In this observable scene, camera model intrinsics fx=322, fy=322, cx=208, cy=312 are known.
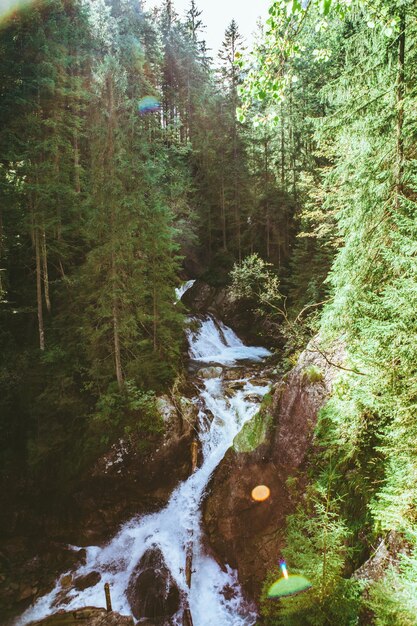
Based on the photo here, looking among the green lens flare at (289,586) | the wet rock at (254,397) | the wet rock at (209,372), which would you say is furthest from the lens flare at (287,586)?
the wet rock at (209,372)

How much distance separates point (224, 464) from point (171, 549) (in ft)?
10.1

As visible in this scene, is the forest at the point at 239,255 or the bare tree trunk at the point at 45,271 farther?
the bare tree trunk at the point at 45,271

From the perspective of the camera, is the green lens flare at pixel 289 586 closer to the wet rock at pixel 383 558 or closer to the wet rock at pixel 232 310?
the wet rock at pixel 383 558

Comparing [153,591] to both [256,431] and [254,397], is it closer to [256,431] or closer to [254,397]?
[256,431]

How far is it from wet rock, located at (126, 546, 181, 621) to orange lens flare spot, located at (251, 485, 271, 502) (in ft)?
11.7

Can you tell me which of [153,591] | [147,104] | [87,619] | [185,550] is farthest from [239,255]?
[87,619]

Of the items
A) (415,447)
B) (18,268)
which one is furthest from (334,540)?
(18,268)

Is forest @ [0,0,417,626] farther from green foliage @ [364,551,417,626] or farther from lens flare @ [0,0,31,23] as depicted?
lens flare @ [0,0,31,23]

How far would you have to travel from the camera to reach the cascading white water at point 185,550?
8961 millimetres

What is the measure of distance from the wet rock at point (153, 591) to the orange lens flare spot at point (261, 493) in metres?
3.57

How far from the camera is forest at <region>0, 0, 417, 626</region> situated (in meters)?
4.55

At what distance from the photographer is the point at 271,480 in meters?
9.02

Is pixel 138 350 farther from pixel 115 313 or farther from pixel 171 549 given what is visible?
pixel 171 549

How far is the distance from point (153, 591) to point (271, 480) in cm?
471
